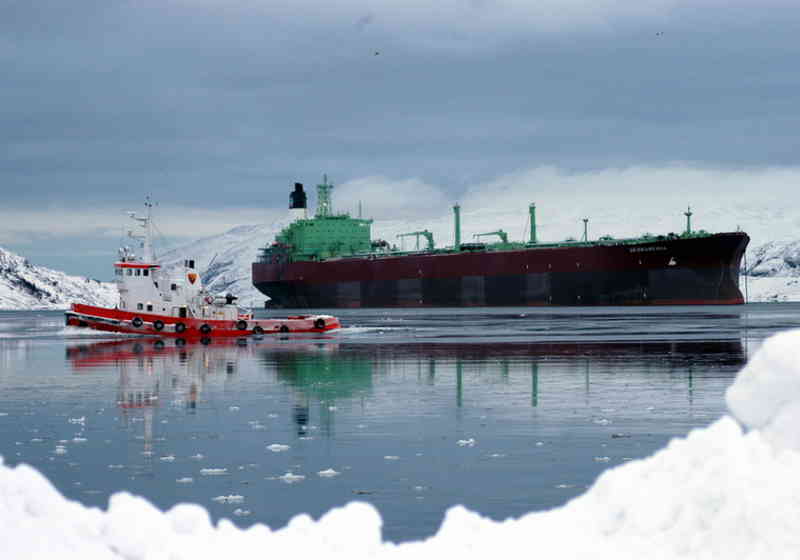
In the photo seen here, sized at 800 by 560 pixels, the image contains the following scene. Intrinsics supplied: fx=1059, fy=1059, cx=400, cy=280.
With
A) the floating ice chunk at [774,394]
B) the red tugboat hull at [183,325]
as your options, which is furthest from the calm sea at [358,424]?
the red tugboat hull at [183,325]

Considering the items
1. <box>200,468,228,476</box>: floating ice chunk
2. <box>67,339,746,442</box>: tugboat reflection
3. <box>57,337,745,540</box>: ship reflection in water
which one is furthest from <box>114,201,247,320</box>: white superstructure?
<box>200,468,228,476</box>: floating ice chunk

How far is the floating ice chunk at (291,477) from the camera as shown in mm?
9984

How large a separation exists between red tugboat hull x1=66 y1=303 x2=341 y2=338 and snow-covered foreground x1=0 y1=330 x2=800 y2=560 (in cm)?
3458

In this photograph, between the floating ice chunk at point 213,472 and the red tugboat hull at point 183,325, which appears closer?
the floating ice chunk at point 213,472

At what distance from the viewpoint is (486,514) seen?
8477 millimetres

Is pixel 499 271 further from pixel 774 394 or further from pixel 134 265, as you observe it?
pixel 774 394

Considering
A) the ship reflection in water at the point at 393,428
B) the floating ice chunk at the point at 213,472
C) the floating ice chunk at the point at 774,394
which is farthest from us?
the floating ice chunk at the point at 213,472

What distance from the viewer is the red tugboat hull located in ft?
136

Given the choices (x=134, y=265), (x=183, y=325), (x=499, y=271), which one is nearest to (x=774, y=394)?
(x=183, y=325)

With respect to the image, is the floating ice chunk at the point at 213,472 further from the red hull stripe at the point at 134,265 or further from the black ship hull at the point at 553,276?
the black ship hull at the point at 553,276

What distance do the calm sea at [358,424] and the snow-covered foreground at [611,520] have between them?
3.02 feet

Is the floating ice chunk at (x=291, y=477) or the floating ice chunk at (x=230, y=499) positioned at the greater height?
the floating ice chunk at (x=291, y=477)

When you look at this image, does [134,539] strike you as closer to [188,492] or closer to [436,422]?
[188,492]

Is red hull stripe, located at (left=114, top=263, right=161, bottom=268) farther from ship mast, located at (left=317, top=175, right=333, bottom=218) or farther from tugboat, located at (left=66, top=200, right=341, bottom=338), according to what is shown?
ship mast, located at (left=317, top=175, right=333, bottom=218)
